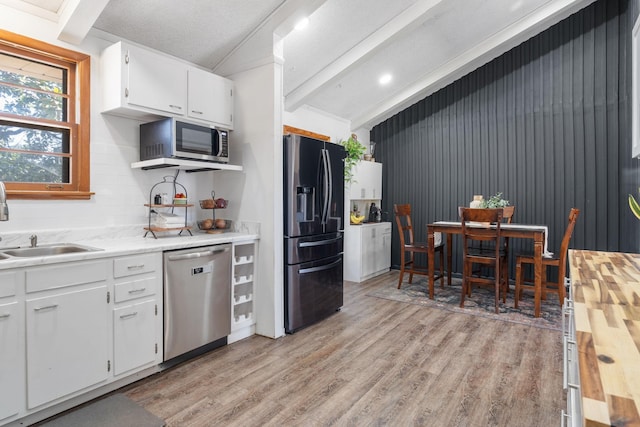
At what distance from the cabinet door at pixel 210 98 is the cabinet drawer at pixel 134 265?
1.23m

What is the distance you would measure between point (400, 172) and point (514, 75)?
82.3 inches

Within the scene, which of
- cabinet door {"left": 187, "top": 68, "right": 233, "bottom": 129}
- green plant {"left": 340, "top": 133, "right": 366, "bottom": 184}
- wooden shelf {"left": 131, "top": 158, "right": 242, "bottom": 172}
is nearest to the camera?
wooden shelf {"left": 131, "top": 158, "right": 242, "bottom": 172}

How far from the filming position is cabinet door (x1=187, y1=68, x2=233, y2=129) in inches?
120

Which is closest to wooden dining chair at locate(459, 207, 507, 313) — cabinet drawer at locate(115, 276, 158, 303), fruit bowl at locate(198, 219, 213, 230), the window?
fruit bowl at locate(198, 219, 213, 230)

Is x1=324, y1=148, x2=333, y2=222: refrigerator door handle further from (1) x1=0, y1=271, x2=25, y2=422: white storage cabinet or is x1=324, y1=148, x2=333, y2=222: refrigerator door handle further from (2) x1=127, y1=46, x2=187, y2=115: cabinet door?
(1) x1=0, y1=271, x2=25, y2=422: white storage cabinet

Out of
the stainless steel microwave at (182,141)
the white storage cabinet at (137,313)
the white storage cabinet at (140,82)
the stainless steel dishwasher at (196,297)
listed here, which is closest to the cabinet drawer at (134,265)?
the white storage cabinet at (137,313)

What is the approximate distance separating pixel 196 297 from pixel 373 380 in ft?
4.61

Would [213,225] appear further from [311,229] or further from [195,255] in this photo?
[311,229]

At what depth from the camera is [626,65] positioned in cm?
443

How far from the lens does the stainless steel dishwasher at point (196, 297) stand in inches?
103

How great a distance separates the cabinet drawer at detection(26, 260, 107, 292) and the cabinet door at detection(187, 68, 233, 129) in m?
1.42

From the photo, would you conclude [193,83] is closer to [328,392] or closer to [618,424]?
[328,392]

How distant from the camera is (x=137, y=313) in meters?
2.43

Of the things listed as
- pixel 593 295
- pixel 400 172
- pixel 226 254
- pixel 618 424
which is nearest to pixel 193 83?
pixel 226 254
